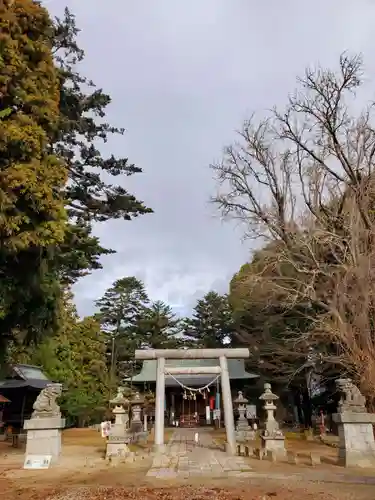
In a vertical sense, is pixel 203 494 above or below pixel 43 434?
below

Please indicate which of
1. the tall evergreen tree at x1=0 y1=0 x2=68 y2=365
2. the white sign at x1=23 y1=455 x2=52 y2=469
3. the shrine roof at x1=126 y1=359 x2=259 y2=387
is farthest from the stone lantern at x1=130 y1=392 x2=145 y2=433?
the tall evergreen tree at x1=0 y1=0 x2=68 y2=365

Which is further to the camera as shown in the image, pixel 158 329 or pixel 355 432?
pixel 158 329

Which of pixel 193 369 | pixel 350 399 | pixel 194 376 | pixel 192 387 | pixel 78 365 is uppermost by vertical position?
pixel 78 365

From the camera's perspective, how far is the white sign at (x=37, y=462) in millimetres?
10523

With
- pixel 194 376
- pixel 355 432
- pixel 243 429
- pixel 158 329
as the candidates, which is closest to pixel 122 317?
pixel 158 329

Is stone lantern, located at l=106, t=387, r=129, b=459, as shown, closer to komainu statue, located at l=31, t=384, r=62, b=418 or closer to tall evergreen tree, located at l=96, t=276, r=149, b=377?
komainu statue, located at l=31, t=384, r=62, b=418

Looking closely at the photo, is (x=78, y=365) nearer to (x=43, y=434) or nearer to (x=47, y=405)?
(x=47, y=405)

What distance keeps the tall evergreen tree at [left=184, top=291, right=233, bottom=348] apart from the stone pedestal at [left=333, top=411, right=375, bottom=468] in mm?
26364

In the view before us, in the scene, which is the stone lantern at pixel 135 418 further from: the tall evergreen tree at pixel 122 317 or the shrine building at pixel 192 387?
the tall evergreen tree at pixel 122 317

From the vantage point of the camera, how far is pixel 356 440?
1034cm

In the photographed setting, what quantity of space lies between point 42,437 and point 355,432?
7862 mm

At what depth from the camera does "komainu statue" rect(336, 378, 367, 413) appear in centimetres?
1067

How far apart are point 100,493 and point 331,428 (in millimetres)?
18194

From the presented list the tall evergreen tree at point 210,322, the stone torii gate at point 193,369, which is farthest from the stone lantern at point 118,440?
the tall evergreen tree at point 210,322
